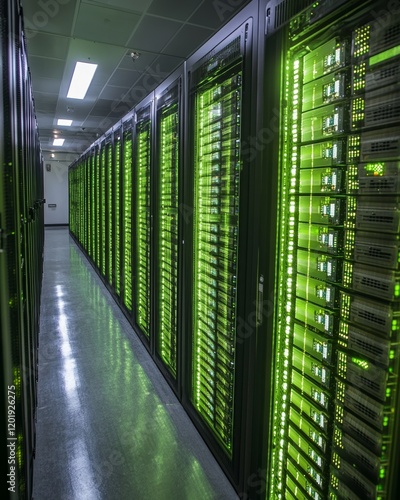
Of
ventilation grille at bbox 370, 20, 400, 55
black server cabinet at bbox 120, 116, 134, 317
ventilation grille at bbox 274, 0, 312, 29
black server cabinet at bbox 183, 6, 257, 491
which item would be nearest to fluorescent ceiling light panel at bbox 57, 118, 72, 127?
black server cabinet at bbox 120, 116, 134, 317

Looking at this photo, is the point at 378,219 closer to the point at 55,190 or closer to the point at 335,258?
the point at 335,258

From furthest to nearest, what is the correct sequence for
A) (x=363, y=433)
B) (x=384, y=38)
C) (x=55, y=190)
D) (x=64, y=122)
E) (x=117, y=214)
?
(x=55, y=190)
(x=64, y=122)
(x=117, y=214)
(x=363, y=433)
(x=384, y=38)

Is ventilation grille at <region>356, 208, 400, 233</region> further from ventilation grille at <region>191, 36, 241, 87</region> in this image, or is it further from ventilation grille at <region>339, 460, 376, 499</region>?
ventilation grille at <region>191, 36, 241, 87</region>

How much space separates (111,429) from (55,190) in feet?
54.3

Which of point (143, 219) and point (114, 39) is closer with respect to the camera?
point (143, 219)

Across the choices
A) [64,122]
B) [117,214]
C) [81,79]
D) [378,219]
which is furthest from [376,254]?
[64,122]

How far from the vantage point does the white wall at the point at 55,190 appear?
1720 cm

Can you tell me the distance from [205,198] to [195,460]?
1.64m

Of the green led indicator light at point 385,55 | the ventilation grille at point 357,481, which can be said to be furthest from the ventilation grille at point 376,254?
the ventilation grille at point 357,481

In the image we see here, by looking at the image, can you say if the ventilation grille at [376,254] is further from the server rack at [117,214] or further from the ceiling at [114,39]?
the server rack at [117,214]

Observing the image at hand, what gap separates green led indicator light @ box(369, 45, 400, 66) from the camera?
1.05m

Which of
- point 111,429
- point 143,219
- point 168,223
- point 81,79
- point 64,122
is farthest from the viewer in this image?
point 64,122

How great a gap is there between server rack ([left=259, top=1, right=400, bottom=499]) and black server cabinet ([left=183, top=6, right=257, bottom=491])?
0.23 metres

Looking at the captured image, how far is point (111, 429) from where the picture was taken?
2574mm
